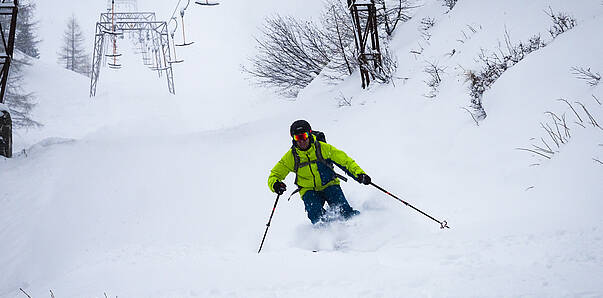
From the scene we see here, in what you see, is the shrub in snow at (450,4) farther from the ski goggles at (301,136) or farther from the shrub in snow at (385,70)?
the ski goggles at (301,136)

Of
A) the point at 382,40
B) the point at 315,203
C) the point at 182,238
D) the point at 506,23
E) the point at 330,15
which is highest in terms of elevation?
the point at 330,15

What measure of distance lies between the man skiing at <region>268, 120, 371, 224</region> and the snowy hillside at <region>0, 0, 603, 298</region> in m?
0.33

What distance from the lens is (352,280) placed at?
275 cm

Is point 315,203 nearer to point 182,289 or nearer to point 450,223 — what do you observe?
point 450,223

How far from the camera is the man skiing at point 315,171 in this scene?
4.62 m

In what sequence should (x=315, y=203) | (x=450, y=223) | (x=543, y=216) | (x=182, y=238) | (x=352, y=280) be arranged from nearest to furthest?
(x=352, y=280)
(x=543, y=216)
(x=450, y=223)
(x=315, y=203)
(x=182, y=238)

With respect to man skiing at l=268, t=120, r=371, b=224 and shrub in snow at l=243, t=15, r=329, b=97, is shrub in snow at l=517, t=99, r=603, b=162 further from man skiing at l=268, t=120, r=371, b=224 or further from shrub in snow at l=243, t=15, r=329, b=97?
shrub in snow at l=243, t=15, r=329, b=97

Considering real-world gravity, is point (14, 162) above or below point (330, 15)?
below

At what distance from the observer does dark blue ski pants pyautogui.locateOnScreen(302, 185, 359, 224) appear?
4.76m

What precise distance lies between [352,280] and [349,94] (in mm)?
9791

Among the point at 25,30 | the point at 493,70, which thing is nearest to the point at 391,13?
the point at 493,70

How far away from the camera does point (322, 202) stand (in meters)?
4.92

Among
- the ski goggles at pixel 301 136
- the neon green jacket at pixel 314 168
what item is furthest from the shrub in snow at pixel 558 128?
the ski goggles at pixel 301 136

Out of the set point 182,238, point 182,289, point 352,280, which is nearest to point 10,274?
point 182,238
